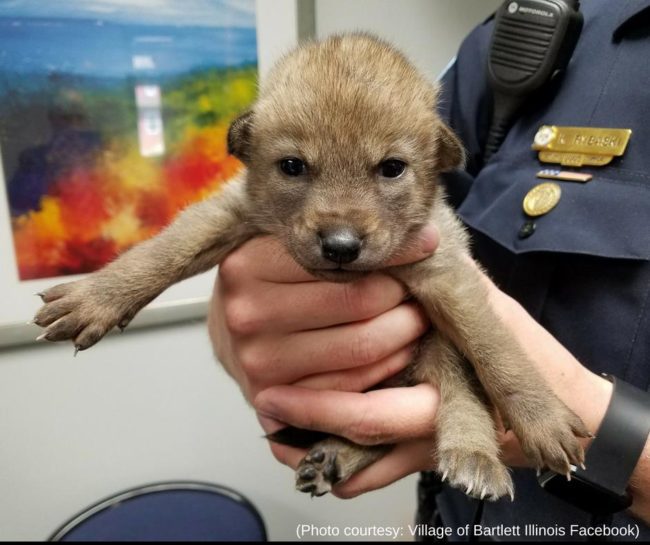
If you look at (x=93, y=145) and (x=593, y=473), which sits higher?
(x=93, y=145)

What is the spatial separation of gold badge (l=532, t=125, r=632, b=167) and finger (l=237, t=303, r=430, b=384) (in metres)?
0.47

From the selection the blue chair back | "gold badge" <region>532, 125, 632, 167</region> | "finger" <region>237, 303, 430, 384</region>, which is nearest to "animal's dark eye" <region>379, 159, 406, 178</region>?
"finger" <region>237, 303, 430, 384</region>

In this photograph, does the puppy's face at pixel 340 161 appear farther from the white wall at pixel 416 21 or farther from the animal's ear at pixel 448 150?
the white wall at pixel 416 21

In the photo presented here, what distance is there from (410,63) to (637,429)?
34.9 inches

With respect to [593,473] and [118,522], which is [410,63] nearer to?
[593,473]

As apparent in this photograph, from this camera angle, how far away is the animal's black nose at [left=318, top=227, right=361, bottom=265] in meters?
0.94

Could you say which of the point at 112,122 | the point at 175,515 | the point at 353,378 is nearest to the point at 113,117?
the point at 112,122

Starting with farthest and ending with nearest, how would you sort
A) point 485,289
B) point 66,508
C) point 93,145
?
1. point 93,145
2. point 66,508
3. point 485,289

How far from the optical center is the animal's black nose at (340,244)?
3.10 ft

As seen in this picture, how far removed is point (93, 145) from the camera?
6.02ft

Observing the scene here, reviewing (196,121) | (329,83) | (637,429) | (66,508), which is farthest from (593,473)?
(196,121)

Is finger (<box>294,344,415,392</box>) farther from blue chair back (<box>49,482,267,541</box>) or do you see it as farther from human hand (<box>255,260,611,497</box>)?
blue chair back (<box>49,482,267,541</box>)

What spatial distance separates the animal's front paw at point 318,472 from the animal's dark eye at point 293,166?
592 millimetres

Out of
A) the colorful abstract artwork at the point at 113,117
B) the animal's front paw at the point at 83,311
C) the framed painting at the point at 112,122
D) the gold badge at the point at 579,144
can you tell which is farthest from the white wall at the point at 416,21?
the animal's front paw at the point at 83,311
